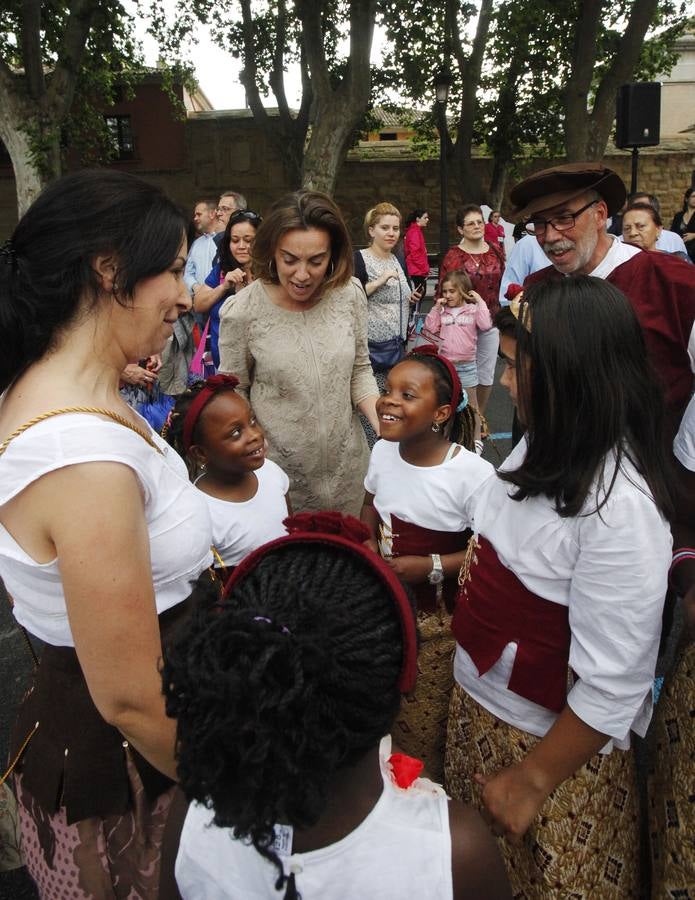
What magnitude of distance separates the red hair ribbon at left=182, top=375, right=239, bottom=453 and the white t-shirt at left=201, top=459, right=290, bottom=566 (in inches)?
8.7

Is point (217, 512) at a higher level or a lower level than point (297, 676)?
lower

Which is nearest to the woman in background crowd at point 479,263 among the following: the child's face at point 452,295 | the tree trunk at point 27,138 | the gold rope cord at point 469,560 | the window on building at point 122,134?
the child's face at point 452,295

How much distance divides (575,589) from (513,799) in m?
0.46

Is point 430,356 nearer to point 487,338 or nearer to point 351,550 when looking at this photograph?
point 351,550

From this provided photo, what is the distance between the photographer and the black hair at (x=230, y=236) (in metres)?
4.97

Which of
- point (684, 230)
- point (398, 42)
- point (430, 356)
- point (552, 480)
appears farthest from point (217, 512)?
point (398, 42)

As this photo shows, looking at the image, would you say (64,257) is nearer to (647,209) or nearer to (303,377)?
(303,377)

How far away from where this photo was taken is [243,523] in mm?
2373

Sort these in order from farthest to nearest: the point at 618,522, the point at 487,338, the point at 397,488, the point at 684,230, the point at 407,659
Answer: the point at 684,230 < the point at 487,338 < the point at 397,488 < the point at 618,522 < the point at 407,659

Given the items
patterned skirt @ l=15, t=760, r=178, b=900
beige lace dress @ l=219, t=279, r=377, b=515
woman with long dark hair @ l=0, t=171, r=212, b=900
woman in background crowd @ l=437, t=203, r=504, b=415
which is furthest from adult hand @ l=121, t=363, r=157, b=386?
woman in background crowd @ l=437, t=203, r=504, b=415

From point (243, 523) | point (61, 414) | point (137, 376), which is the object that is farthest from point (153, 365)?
point (61, 414)

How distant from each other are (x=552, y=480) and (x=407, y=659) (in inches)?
19.7

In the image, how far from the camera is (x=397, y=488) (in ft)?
7.59

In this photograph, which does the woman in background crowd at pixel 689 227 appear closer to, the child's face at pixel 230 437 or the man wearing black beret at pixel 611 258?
the man wearing black beret at pixel 611 258
